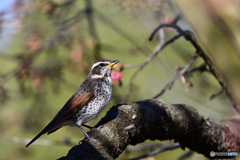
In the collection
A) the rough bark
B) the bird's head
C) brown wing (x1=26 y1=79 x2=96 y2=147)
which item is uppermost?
the bird's head

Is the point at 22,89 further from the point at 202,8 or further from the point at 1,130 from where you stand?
the point at 202,8

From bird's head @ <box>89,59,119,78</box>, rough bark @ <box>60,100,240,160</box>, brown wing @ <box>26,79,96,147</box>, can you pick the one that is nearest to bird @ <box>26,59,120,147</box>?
brown wing @ <box>26,79,96,147</box>

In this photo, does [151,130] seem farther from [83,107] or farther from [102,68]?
[102,68]

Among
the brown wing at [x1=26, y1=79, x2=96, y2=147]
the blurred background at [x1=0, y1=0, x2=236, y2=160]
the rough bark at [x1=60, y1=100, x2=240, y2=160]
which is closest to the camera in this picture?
the rough bark at [x1=60, y1=100, x2=240, y2=160]

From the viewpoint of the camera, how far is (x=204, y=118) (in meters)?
3.14

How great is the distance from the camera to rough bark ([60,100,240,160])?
7.41 feet

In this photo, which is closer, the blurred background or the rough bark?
the rough bark

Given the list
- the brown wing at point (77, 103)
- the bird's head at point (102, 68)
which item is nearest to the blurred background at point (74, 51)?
the bird's head at point (102, 68)

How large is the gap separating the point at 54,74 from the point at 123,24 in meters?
2.36

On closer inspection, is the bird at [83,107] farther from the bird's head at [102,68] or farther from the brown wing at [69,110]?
the bird's head at [102,68]

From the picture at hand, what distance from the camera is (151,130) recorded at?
2.77 m

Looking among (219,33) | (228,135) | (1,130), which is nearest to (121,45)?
(1,130)

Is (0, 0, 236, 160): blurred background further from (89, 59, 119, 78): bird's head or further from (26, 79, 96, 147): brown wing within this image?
(26, 79, 96, 147): brown wing

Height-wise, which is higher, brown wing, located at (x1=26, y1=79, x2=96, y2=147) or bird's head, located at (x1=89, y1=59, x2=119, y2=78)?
bird's head, located at (x1=89, y1=59, x2=119, y2=78)
